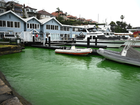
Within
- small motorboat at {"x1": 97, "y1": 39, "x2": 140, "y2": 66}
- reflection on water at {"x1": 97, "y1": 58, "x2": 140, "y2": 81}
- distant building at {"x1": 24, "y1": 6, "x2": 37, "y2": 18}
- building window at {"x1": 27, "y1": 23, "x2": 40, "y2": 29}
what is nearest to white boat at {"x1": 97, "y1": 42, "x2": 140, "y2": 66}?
small motorboat at {"x1": 97, "y1": 39, "x2": 140, "y2": 66}

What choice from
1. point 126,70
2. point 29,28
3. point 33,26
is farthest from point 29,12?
point 126,70

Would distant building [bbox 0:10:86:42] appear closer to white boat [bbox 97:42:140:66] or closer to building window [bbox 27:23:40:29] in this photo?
building window [bbox 27:23:40:29]

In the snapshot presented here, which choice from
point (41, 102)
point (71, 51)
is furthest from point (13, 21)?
point (41, 102)

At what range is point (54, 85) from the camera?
20.3 ft

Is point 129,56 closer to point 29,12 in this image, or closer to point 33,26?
point 33,26

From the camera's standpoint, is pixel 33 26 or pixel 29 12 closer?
pixel 33 26

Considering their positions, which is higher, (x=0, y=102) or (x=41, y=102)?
(x=0, y=102)

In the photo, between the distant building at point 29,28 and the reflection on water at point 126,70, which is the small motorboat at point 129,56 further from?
the distant building at point 29,28

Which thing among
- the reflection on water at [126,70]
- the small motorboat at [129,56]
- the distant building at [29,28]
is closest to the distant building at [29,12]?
the distant building at [29,28]

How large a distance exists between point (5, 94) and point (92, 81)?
4624 mm

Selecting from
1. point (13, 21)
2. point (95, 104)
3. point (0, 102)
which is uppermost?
point (13, 21)

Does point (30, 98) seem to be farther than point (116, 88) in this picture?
No

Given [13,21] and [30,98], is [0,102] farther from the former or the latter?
[13,21]

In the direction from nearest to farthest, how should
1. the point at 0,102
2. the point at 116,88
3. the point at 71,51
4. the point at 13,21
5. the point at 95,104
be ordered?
the point at 0,102 → the point at 95,104 → the point at 116,88 → the point at 71,51 → the point at 13,21
